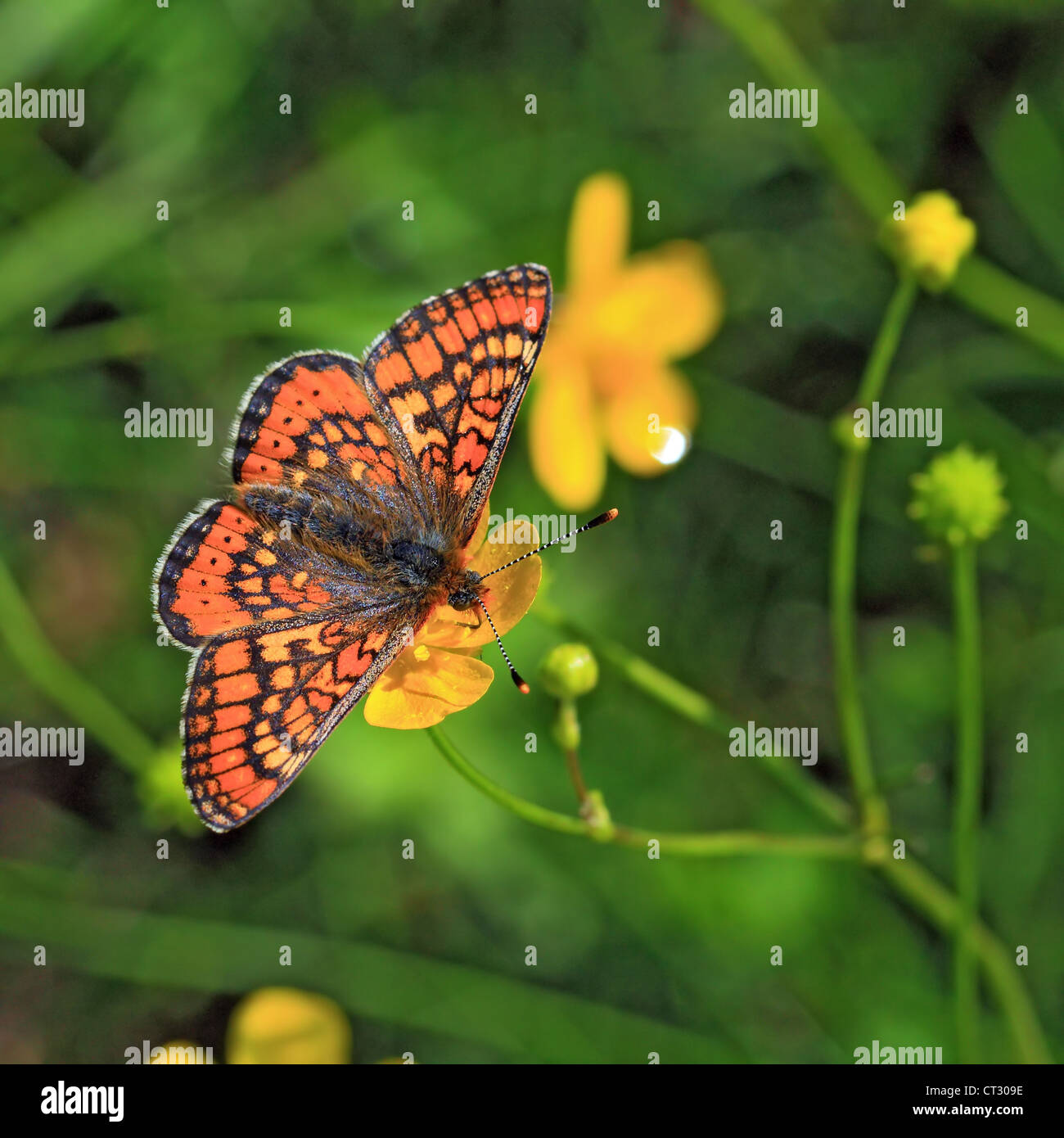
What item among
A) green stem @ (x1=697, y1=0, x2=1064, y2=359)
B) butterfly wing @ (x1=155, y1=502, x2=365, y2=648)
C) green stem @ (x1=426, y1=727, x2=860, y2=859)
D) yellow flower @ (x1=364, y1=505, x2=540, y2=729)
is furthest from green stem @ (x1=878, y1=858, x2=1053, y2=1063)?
green stem @ (x1=697, y1=0, x2=1064, y2=359)

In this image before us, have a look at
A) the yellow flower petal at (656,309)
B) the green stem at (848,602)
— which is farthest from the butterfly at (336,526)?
the yellow flower petal at (656,309)

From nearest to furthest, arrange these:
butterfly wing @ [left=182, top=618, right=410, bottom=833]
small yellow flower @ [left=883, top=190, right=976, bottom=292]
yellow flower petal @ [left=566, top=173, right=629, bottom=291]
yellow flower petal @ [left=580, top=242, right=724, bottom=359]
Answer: butterfly wing @ [left=182, top=618, right=410, bottom=833]
small yellow flower @ [left=883, top=190, right=976, bottom=292]
yellow flower petal @ [left=566, top=173, right=629, bottom=291]
yellow flower petal @ [left=580, top=242, right=724, bottom=359]

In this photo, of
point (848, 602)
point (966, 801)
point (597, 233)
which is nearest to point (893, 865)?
point (966, 801)

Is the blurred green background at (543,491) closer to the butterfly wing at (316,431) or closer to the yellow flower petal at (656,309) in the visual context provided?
the yellow flower petal at (656,309)

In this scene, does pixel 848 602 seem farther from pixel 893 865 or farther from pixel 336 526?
pixel 336 526

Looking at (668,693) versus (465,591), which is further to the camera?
(668,693)

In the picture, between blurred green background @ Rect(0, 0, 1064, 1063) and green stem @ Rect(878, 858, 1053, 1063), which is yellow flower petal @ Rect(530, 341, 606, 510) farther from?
green stem @ Rect(878, 858, 1053, 1063)
